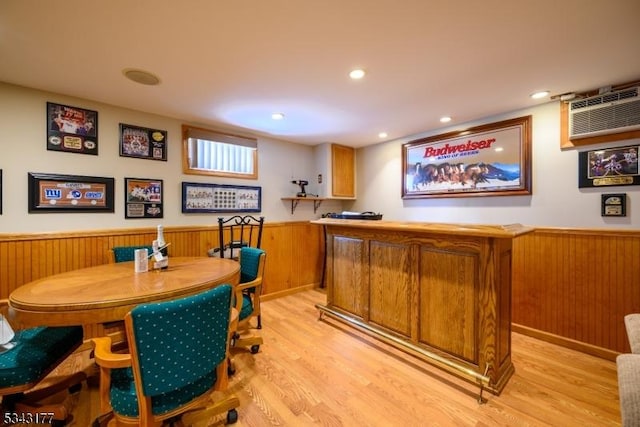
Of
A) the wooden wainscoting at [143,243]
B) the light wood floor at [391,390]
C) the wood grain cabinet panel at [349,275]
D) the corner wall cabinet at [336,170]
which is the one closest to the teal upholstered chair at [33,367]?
the light wood floor at [391,390]

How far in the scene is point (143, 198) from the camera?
301 cm

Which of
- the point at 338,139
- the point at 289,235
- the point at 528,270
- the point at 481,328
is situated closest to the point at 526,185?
the point at 528,270

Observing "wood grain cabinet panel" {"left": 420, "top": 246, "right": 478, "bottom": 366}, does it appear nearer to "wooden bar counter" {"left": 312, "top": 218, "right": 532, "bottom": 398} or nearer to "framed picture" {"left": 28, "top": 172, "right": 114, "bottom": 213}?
"wooden bar counter" {"left": 312, "top": 218, "right": 532, "bottom": 398}

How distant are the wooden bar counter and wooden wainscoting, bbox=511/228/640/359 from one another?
0.96 m

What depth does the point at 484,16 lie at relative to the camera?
1.53m

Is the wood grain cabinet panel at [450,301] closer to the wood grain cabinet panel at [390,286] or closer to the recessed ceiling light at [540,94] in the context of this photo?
the wood grain cabinet panel at [390,286]

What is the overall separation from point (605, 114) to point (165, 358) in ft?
11.9

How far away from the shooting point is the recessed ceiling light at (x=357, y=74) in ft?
6.97

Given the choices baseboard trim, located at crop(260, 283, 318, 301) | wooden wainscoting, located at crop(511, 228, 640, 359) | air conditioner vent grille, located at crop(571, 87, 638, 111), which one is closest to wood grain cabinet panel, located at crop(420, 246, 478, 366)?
wooden wainscoting, located at crop(511, 228, 640, 359)

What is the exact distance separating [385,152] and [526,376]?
307cm

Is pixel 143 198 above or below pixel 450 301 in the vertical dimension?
above

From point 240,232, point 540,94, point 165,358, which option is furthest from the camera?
point 240,232

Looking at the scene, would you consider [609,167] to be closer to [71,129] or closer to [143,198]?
[143,198]

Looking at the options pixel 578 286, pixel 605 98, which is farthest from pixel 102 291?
pixel 605 98
